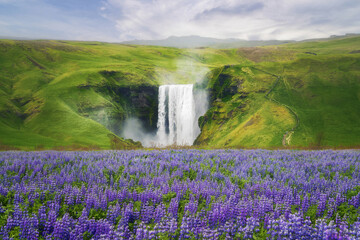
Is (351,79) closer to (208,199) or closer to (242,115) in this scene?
(242,115)

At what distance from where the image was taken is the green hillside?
182 ft

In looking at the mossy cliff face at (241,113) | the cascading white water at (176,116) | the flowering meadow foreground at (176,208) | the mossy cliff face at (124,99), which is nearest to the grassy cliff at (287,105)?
the mossy cliff face at (241,113)

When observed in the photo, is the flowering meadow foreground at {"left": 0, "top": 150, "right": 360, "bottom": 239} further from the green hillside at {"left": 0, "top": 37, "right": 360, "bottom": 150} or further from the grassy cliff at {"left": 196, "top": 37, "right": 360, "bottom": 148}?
the grassy cliff at {"left": 196, "top": 37, "right": 360, "bottom": 148}

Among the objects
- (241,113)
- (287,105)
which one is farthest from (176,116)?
(287,105)

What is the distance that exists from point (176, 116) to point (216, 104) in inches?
977

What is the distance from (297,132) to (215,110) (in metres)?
27.7

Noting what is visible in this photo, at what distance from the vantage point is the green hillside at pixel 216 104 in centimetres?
5541

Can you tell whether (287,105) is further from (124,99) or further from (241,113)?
(124,99)

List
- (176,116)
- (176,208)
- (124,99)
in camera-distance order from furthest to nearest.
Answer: (124,99) → (176,116) → (176,208)

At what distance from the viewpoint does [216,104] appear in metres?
79.3

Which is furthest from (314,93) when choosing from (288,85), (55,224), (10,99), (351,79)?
(10,99)

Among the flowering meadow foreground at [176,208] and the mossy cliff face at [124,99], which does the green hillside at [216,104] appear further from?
the flowering meadow foreground at [176,208]

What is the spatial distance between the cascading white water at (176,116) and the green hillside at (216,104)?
4460 millimetres

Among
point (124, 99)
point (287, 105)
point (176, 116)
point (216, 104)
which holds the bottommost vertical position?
point (176, 116)
